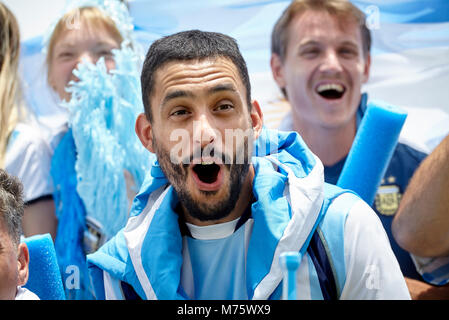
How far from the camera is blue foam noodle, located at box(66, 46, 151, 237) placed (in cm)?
217

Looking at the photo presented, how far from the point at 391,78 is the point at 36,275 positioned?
177 centimetres

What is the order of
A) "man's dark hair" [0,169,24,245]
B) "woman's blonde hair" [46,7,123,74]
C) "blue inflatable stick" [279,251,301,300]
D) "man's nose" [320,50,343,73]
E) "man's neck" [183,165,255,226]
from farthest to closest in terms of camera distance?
"woman's blonde hair" [46,7,123,74] → "man's nose" [320,50,343,73] → "man's neck" [183,165,255,226] → "man's dark hair" [0,169,24,245] → "blue inflatable stick" [279,251,301,300]

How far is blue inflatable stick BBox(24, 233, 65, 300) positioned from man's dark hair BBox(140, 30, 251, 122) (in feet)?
1.52

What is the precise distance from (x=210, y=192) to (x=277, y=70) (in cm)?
116

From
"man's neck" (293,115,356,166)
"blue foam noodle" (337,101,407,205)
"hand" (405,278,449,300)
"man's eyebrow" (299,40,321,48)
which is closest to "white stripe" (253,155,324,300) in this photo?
"blue foam noodle" (337,101,407,205)

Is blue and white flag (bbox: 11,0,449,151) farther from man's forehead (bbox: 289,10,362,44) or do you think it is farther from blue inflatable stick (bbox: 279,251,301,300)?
blue inflatable stick (bbox: 279,251,301,300)

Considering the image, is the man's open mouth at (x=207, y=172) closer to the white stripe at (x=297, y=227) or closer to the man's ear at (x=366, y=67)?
the white stripe at (x=297, y=227)

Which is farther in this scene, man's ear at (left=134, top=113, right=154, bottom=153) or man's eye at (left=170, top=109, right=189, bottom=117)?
man's ear at (left=134, top=113, right=154, bottom=153)

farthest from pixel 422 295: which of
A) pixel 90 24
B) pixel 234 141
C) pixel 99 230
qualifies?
pixel 90 24

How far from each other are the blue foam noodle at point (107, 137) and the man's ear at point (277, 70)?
22.8 inches

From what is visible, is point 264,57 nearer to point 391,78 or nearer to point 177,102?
point 391,78

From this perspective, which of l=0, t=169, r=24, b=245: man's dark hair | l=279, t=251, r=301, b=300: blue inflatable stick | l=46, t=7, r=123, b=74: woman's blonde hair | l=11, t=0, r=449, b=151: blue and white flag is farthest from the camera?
l=46, t=7, r=123, b=74: woman's blonde hair

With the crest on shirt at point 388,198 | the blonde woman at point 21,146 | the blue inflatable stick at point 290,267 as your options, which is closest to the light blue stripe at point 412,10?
the crest on shirt at point 388,198

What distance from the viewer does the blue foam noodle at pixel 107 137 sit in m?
2.17
